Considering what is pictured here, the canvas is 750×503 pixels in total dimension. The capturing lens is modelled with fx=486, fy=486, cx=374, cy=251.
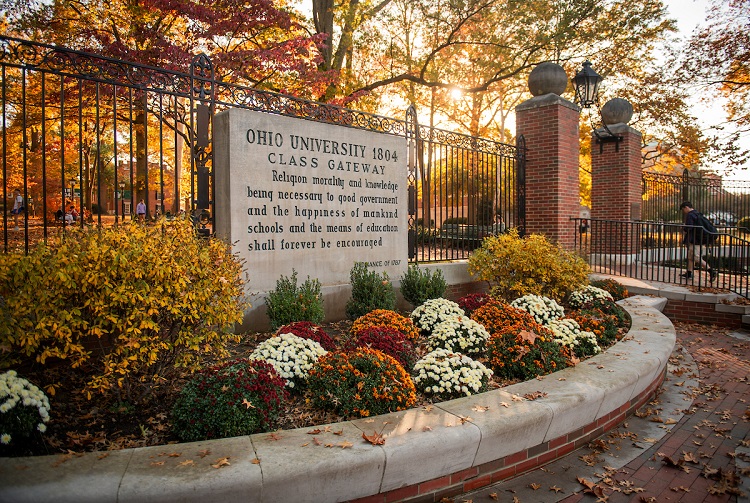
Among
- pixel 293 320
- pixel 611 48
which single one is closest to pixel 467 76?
pixel 611 48

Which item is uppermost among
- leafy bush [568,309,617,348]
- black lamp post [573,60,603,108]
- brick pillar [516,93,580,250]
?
black lamp post [573,60,603,108]

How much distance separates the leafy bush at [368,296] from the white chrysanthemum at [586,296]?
112 inches

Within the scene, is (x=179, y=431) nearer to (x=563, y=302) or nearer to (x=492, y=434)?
(x=492, y=434)

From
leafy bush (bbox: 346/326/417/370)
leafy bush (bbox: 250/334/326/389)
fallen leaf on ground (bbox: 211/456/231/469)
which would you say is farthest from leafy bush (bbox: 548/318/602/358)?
fallen leaf on ground (bbox: 211/456/231/469)

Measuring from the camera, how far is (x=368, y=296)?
20.2 ft

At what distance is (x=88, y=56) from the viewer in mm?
4645

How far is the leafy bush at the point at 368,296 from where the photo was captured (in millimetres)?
6107

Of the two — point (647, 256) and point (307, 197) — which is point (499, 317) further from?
point (647, 256)

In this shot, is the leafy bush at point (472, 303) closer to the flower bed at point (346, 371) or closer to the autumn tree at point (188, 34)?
the flower bed at point (346, 371)

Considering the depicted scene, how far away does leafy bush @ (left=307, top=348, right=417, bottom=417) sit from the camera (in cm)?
333

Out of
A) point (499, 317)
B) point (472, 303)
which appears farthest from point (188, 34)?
point (499, 317)

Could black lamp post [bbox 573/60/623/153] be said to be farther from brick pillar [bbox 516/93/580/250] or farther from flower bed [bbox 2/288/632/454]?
flower bed [bbox 2/288/632/454]

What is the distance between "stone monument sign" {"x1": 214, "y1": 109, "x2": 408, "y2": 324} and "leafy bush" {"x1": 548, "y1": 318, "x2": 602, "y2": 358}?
280 centimetres

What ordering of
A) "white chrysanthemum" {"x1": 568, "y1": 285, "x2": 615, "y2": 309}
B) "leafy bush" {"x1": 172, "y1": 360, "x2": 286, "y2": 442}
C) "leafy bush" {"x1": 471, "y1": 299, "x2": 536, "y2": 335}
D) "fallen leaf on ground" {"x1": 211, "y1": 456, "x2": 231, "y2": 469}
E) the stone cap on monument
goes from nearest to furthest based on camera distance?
"fallen leaf on ground" {"x1": 211, "y1": 456, "x2": 231, "y2": 469}
"leafy bush" {"x1": 172, "y1": 360, "x2": 286, "y2": 442}
"leafy bush" {"x1": 471, "y1": 299, "x2": 536, "y2": 335}
"white chrysanthemum" {"x1": 568, "y1": 285, "x2": 615, "y2": 309}
the stone cap on monument
